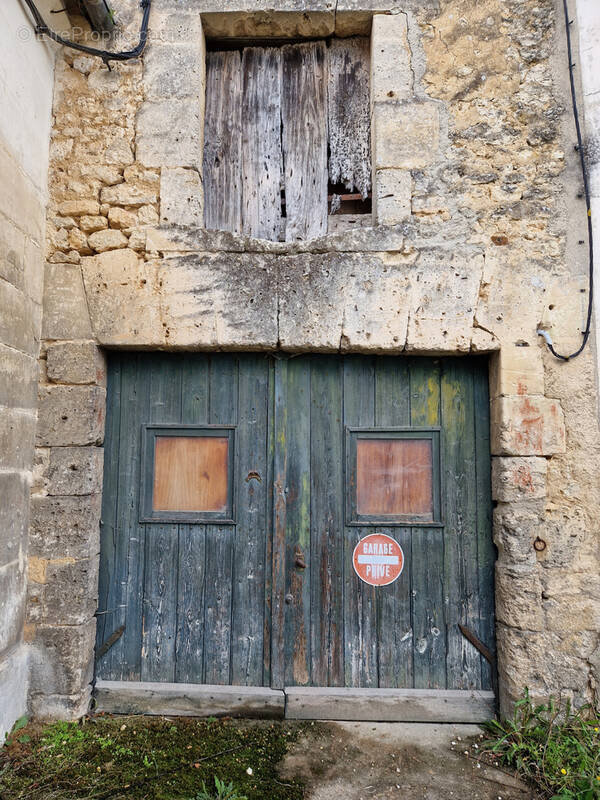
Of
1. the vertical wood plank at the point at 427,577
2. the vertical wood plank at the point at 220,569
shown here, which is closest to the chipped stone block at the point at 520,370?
the vertical wood plank at the point at 427,577

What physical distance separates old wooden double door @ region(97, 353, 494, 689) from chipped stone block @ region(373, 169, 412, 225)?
77 cm

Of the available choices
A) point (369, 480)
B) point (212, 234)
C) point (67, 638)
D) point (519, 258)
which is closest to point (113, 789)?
point (67, 638)


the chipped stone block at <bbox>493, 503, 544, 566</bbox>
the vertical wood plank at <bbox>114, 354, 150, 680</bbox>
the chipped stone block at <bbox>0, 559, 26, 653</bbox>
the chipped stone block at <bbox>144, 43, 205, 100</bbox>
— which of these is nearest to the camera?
the chipped stone block at <bbox>0, 559, 26, 653</bbox>

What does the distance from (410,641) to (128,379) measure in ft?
6.79

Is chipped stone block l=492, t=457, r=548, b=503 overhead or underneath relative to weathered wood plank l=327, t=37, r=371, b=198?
underneath

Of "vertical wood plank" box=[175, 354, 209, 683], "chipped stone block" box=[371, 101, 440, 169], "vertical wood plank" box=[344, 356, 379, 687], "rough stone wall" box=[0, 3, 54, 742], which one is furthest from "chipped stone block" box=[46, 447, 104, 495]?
"chipped stone block" box=[371, 101, 440, 169]

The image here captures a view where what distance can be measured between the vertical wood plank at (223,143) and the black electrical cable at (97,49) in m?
0.39

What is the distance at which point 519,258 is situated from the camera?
8.81 ft

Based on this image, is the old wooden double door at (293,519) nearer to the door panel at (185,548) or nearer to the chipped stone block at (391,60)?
the door panel at (185,548)

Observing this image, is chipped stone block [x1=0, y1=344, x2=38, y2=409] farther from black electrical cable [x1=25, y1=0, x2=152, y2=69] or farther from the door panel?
black electrical cable [x1=25, y1=0, x2=152, y2=69]

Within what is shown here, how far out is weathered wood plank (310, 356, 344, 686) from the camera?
2.72 meters

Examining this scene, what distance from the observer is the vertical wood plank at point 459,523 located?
2688 millimetres

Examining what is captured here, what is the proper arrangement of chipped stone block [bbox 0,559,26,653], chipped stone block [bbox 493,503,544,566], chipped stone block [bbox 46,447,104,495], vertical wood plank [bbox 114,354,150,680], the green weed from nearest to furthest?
the green weed → chipped stone block [bbox 0,559,26,653] → chipped stone block [bbox 493,503,544,566] → chipped stone block [bbox 46,447,104,495] → vertical wood plank [bbox 114,354,150,680]

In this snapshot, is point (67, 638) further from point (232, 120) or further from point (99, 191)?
point (232, 120)
